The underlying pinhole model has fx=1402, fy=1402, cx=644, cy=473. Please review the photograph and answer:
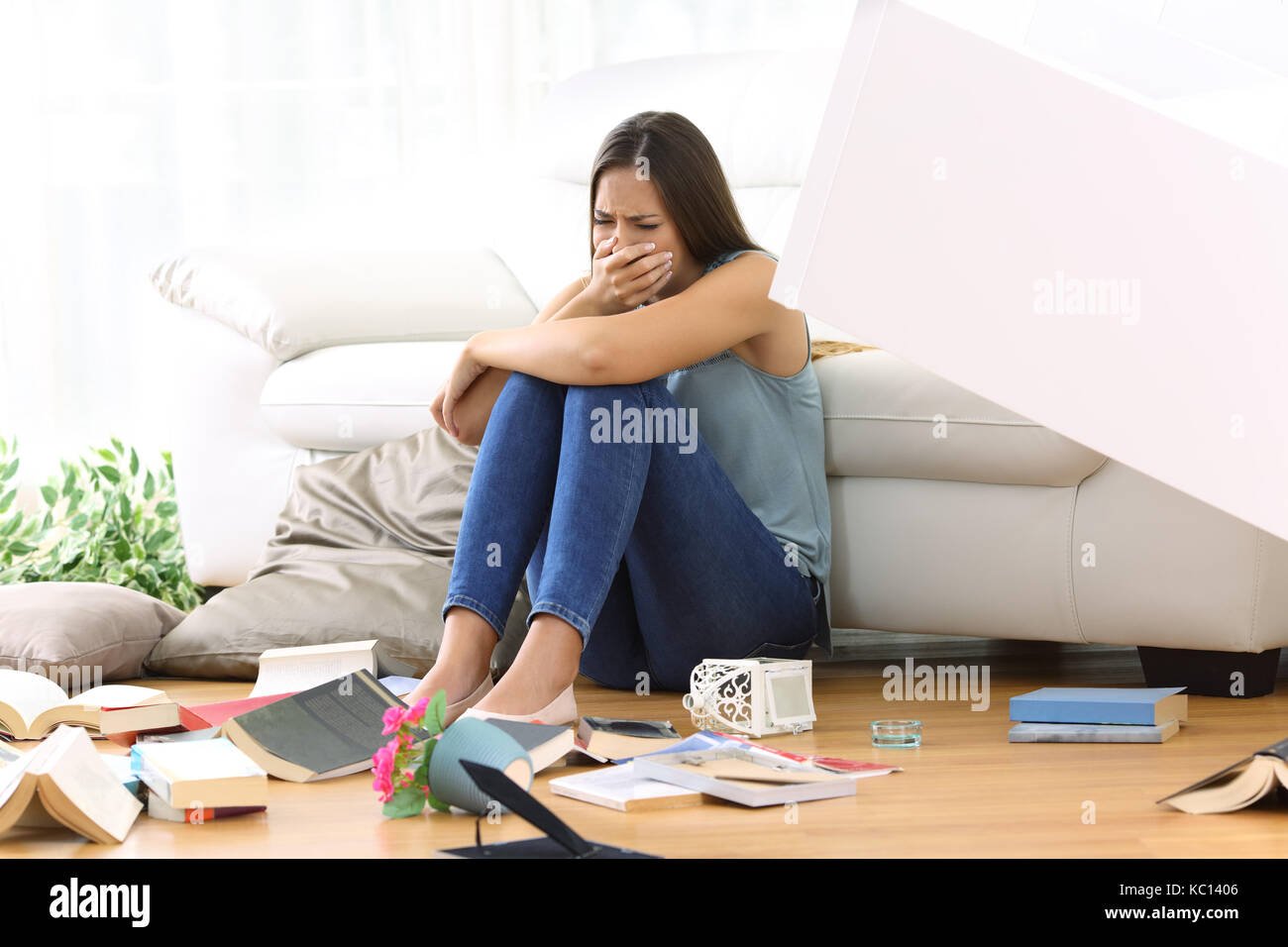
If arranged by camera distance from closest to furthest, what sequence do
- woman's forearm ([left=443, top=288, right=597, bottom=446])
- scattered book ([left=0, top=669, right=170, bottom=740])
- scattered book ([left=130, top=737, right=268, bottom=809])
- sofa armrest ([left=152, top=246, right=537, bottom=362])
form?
1. scattered book ([left=130, top=737, right=268, bottom=809])
2. scattered book ([left=0, top=669, right=170, bottom=740])
3. woman's forearm ([left=443, top=288, right=597, bottom=446])
4. sofa armrest ([left=152, top=246, right=537, bottom=362])

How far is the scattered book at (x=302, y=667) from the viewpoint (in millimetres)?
1612

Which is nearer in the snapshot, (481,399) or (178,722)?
(178,722)

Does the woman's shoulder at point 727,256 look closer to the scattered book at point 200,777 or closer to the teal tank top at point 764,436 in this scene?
the teal tank top at point 764,436

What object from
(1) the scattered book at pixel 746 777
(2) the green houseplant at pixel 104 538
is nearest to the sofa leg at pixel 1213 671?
(1) the scattered book at pixel 746 777

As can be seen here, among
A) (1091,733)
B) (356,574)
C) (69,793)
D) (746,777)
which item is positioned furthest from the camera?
(356,574)

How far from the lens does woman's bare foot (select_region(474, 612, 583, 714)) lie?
55.1 inches

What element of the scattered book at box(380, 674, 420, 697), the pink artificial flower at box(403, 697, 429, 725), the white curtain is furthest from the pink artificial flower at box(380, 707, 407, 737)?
the white curtain

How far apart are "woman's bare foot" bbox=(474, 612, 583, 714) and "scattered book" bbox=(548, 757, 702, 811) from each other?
160 mm

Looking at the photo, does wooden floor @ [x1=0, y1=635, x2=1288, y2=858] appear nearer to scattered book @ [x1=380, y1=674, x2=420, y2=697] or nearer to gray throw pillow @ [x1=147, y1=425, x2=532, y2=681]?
scattered book @ [x1=380, y1=674, x2=420, y2=697]

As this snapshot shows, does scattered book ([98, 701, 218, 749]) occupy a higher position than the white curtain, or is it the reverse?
the white curtain

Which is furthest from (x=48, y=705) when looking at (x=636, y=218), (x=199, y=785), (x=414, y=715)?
(x=636, y=218)

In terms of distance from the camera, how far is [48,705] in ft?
5.11

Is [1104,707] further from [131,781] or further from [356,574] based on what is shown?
[356,574]

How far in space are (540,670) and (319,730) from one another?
0.75 feet
